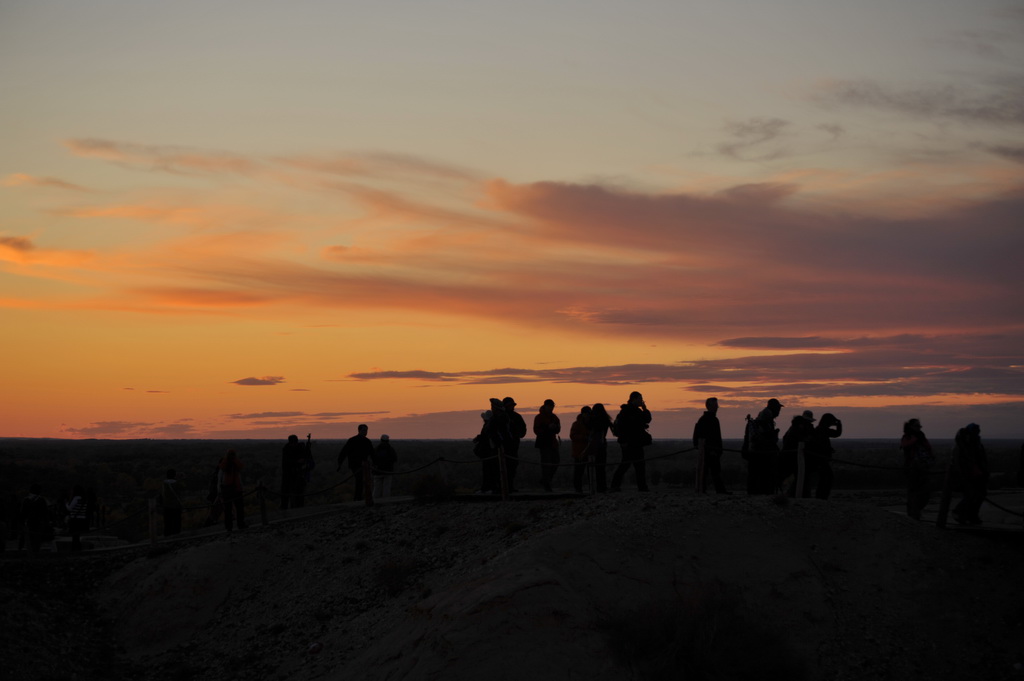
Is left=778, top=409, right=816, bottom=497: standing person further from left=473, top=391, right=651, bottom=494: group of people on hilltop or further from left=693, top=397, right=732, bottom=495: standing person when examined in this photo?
left=473, top=391, right=651, bottom=494: group of people on hilltop

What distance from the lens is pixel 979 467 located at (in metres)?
16.1

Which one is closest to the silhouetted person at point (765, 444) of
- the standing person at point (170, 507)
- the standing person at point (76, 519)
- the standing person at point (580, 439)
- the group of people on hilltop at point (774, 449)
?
the group of people on hilltop at point (774, 449)

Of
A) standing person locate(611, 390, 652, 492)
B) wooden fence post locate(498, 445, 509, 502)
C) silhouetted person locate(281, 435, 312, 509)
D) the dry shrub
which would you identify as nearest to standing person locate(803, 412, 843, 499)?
standing person locate(611, 390, 652, 492)

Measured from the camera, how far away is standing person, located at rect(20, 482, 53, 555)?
2155cm

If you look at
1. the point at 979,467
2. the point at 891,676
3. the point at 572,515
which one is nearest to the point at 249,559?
the point at 572,515

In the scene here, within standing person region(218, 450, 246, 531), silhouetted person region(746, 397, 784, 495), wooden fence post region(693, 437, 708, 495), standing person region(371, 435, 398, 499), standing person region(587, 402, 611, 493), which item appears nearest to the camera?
wooden fence post region(693, 437, 708, 495)

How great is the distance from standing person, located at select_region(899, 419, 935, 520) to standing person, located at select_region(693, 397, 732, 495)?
10.8ft

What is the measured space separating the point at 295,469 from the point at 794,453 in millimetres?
12823

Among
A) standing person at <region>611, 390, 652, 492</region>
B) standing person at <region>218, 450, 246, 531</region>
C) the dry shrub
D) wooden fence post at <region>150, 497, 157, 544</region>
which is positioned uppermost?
standing person at <region>611, 390, 652, 492</region>

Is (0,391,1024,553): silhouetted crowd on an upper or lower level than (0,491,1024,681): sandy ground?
upper

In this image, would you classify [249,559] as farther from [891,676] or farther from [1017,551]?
[1017,551]

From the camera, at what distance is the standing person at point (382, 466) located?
75.1 ft

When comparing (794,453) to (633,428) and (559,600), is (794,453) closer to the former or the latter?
(633,428)

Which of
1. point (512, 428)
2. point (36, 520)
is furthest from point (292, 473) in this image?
point (512, 428)
